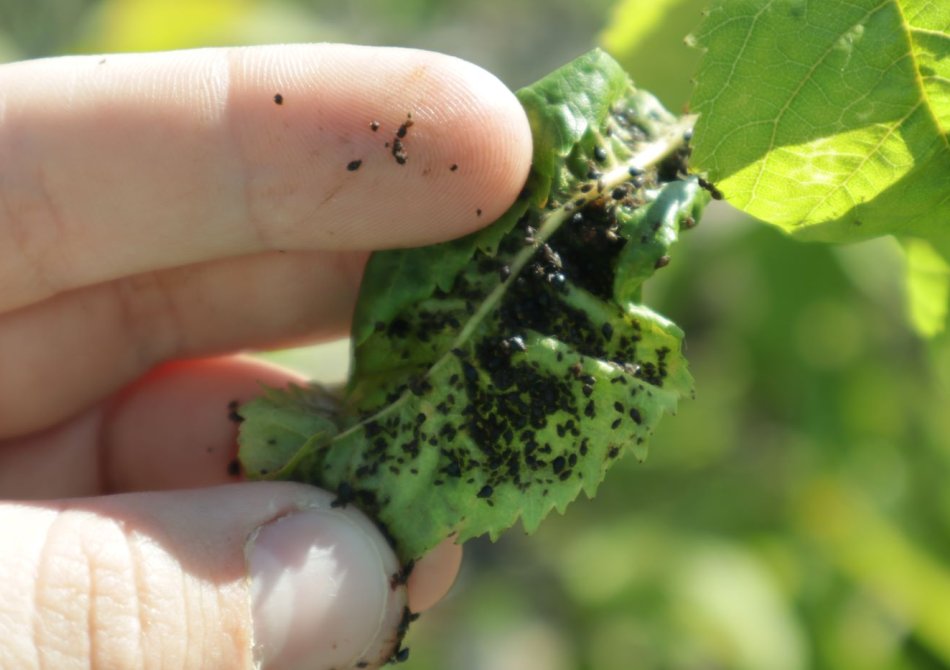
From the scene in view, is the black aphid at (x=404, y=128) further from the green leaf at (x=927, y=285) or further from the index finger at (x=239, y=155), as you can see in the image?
the green leaf at (x=927, y=285)

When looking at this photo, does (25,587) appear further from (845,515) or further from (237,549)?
(845,515)

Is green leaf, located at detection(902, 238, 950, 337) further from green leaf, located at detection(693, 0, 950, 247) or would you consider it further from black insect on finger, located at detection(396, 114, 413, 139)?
black insect on finger, located at detection(396, 114, 413, 139)

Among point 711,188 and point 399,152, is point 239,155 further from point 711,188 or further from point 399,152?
point 711,188

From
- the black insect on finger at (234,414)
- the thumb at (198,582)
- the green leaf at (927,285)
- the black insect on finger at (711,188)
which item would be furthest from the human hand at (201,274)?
the green leaf at (927,285)

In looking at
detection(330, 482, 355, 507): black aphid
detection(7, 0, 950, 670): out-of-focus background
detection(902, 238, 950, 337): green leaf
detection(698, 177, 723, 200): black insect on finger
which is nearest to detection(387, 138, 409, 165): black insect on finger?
detection(698, 177, 723, 200): black insect on finger

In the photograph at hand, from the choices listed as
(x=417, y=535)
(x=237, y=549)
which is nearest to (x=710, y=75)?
(x=417, y=535)

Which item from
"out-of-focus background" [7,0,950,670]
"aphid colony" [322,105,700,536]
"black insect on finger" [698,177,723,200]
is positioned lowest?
"out-of-focus background" [7,0,950,670]
